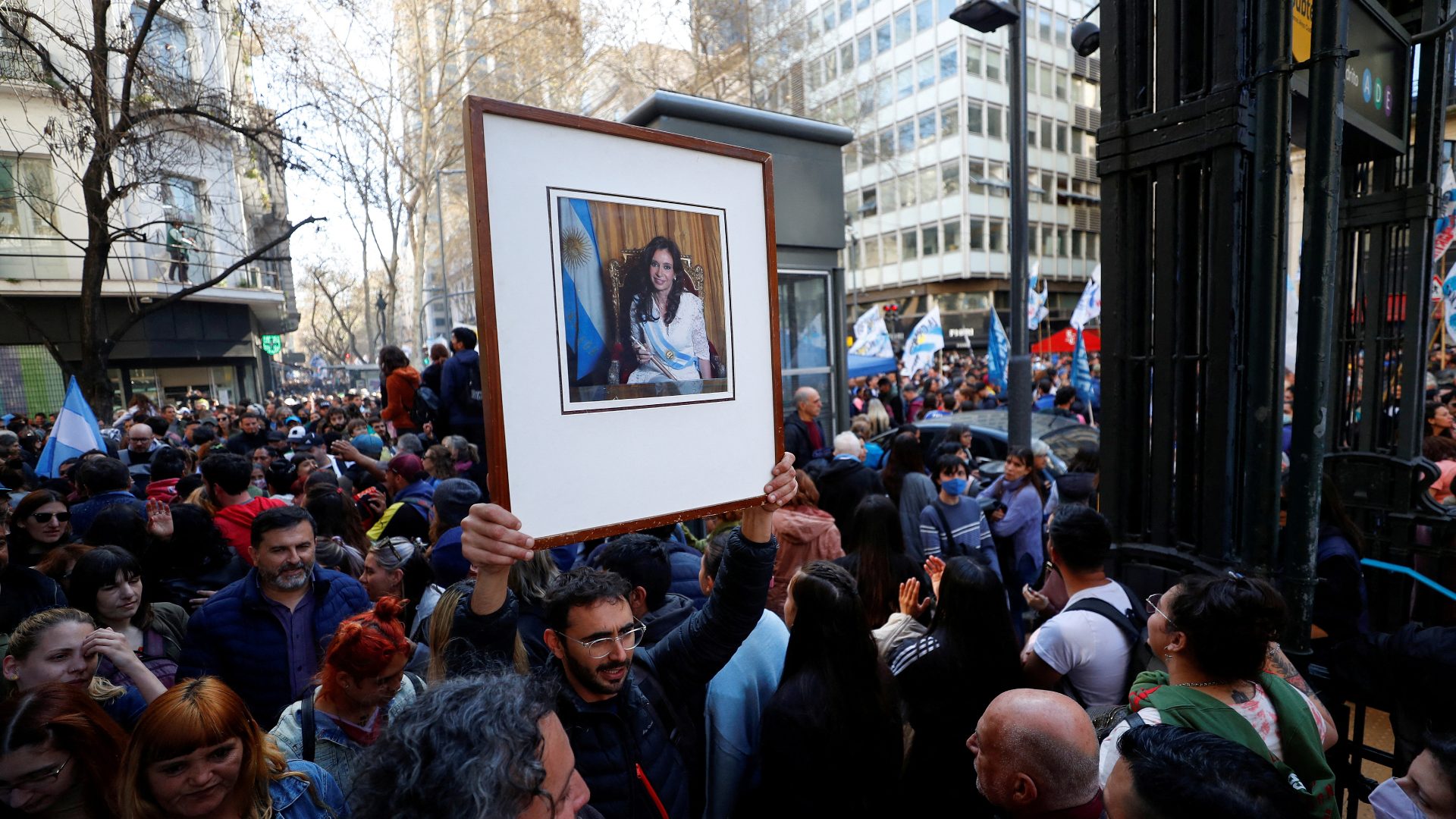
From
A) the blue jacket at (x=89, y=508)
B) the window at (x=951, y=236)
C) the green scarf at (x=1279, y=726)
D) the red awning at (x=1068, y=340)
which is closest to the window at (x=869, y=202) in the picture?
the window at (x=951, y=236)

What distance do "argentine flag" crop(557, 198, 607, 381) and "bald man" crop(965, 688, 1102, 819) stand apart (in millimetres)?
1494

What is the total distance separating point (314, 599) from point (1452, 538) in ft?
22.6

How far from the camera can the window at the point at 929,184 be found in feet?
124

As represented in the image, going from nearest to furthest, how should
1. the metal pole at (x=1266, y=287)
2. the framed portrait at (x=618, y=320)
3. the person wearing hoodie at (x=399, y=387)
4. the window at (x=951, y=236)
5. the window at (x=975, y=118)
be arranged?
the framed portrait at (x=618, y=320)
the metal pole at (x=1266, y=287)
the person wearing hoodie at (x=399, y=387)
the window at (x=975, y=118)
the window at (x=951, y=236)

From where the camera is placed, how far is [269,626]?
3203mm

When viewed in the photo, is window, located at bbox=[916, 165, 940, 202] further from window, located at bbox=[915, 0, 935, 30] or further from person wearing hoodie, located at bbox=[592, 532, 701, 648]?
person wearing hoodie, located at bbox=[592, 532, 701, 648]

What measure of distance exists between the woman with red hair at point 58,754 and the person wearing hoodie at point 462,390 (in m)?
4.59

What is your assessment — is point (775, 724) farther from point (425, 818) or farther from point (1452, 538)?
point (1452, 538)

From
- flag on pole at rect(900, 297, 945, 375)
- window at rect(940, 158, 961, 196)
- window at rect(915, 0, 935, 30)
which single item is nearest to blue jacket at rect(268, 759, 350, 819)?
flag on pole at rect(900, 297, 945, 375)

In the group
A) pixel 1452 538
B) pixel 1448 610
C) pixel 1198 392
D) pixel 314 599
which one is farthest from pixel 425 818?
pixel 1452 538

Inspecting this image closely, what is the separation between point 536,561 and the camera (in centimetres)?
340

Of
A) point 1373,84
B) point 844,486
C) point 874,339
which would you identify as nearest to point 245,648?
point 844,486

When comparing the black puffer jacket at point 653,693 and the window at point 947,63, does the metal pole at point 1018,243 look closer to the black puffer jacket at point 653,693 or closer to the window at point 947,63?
the black puffer jacket at point 653,693

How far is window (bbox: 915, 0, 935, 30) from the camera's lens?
117ft
